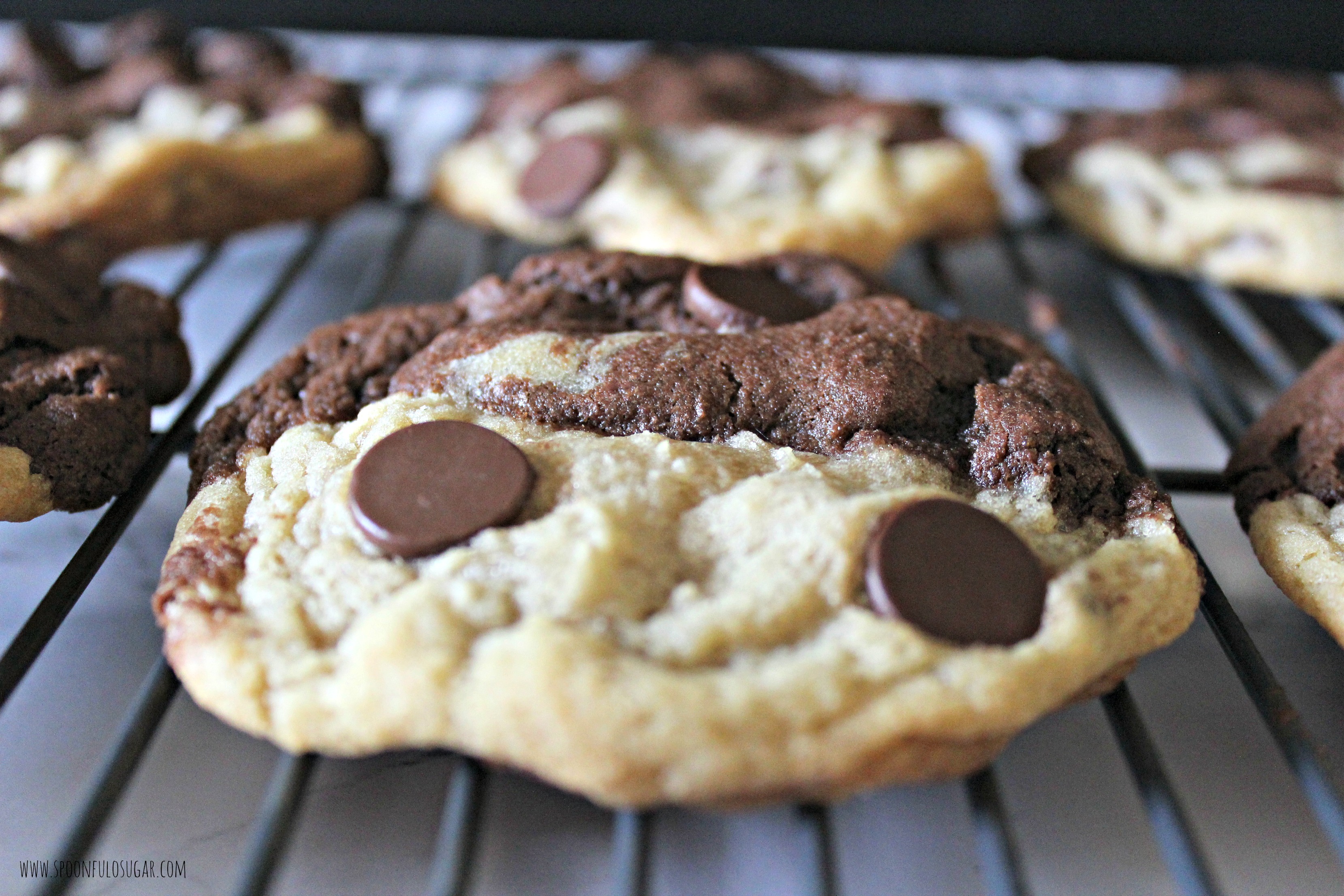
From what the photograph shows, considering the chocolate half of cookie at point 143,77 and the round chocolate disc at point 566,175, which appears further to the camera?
the chocolate half of cookie at point 143,77

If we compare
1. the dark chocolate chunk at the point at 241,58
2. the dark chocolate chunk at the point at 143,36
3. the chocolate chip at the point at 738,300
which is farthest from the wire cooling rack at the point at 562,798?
the dark chocolate chunk at the point at 143,36

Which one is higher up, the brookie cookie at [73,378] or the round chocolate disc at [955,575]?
the round chocolate disc at [955,575]

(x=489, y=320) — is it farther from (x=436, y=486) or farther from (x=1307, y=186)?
(x=1307, y=186)

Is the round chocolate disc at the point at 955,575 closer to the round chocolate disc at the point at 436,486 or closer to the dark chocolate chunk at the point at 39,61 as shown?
the round chocolate disc at the point at 436,486

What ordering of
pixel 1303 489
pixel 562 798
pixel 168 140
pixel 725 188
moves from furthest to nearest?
pixel 725 188 < pixel 168 140 < pixel 1303 489 < pixel 562 798

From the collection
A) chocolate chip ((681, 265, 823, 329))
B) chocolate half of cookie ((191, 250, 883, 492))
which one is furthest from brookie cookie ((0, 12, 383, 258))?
chocolate chip ((681, 265, 823, 329))

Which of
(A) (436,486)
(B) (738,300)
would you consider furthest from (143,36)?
(A) (436,486)

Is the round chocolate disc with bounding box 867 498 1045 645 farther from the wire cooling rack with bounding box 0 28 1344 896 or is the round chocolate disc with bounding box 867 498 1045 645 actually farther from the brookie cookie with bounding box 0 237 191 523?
the brookie cookie with bounding box 0 237 191 523
